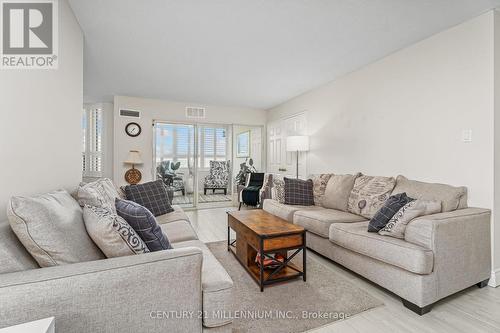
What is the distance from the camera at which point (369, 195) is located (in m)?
2.69

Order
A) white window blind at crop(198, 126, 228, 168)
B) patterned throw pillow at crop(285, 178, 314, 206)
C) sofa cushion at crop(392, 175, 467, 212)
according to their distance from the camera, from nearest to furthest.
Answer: sofa cushion at crop(392, 175, 467, 212) → patterned throw pillow at crop(285, 178, 314, 206) → white window blind at crop(198, 126, 228, 168)

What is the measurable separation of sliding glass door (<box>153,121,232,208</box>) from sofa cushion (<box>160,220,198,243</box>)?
3.20 metres

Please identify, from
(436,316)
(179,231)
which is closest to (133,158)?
(179,231)

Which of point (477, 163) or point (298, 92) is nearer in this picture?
point (477, 163)

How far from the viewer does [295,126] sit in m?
4.84

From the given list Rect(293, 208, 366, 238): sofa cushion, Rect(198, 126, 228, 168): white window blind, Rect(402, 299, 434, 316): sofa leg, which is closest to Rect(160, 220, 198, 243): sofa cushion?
Rect(293, 208, 366, 238): sofa cushion

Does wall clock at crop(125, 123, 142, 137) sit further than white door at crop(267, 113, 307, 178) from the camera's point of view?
Yes

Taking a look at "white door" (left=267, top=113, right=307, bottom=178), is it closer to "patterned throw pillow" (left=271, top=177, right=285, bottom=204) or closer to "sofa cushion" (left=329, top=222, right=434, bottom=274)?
"patterned throw pillow" (left=271, top=177, right=285, bottom=204)

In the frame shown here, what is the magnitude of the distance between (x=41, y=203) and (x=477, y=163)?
326 centimetres

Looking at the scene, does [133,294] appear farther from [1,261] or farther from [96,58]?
[96,58]

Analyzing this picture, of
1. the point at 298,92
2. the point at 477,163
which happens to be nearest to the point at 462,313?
the point at 477,163

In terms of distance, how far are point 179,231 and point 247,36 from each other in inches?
83.3

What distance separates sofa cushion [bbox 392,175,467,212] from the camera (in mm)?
2080

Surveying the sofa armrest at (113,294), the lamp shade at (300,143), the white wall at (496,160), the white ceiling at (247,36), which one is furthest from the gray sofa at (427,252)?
the lamp shade at (300,143)
